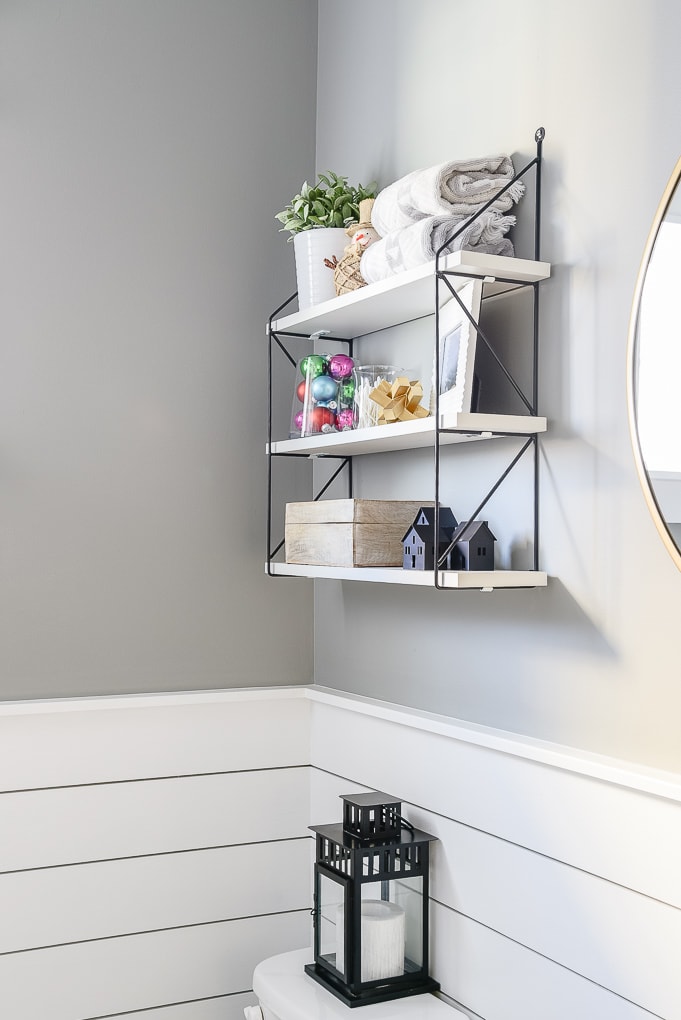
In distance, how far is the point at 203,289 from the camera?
2016 millimetres

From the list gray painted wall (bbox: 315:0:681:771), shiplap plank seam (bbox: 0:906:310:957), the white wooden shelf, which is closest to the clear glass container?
the white wooden shelf

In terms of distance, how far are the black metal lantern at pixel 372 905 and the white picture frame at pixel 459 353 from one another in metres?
0.67

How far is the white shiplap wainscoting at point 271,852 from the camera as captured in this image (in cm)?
130

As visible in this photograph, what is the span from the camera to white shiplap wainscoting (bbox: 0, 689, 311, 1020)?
1.80m

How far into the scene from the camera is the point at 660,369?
1.19 metres

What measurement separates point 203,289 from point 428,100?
57cm

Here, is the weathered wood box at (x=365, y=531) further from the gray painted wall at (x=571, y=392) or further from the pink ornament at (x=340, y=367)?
the pink ornament at (x=340, y=367)

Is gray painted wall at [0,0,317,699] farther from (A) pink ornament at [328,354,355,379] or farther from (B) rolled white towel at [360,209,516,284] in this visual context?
(B) rolled white towel at [360,209,516,284]

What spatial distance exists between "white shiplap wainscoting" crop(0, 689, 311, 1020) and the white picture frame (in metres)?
0.83

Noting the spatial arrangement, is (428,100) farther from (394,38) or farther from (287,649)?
(287,649)

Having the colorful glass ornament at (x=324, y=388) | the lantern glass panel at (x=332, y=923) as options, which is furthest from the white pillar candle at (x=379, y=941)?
the colorful glass ornament at (x=324, y=388)

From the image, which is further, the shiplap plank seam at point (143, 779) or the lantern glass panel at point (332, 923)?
the shiplap plank seam at point (143, 779)

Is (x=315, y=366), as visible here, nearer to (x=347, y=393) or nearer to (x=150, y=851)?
(x=347, y=393)

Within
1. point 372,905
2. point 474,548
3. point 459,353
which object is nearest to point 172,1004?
point 372,905
